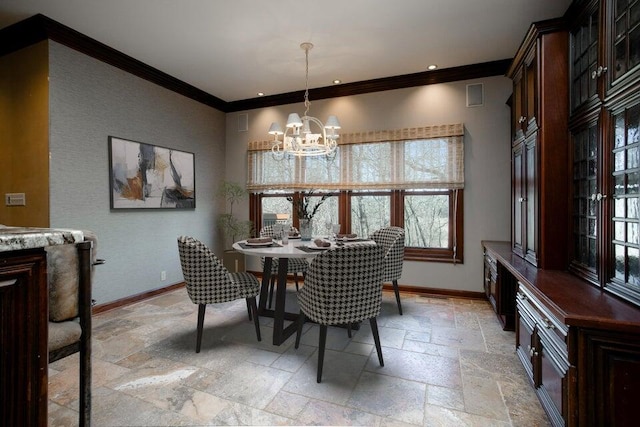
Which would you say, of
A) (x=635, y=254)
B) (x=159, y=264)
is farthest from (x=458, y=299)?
(x=159, y=264)

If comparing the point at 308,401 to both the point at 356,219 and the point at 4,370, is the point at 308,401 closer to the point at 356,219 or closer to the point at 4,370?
the point at 4,370

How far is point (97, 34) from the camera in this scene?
3221mm

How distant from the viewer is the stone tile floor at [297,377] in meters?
1.80

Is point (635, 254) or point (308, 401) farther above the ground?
point (635, 254)

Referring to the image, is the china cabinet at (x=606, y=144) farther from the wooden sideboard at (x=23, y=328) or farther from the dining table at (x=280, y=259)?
the wooden sideboard at (x=23, y=328)

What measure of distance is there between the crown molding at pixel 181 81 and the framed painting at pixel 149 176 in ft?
2.92

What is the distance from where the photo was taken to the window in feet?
13.4

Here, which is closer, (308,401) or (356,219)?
(308,401)

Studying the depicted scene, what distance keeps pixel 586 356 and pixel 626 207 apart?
32.4 inches

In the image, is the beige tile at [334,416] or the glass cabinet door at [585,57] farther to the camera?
the glass cabinet door at [585,57]

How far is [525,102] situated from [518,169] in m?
0.62

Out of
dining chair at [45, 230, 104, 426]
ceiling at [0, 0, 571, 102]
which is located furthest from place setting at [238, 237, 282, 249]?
ceiling at [0, 0, 571, 102]

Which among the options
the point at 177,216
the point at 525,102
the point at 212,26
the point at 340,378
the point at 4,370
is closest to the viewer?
the point at 4,370

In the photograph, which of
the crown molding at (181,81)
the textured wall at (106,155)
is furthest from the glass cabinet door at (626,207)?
the textured wall at (106,155)
